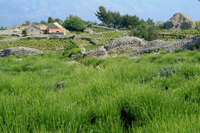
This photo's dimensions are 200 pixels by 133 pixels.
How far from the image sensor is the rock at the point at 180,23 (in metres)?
50.5

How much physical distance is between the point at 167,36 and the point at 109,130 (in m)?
46.4

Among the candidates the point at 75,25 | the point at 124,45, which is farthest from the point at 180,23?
Answer: the point at 75,25

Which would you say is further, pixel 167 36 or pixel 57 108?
pixel 167 36

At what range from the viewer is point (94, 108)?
8.48 feet

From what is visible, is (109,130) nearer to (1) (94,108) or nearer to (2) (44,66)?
(1) (94,108)

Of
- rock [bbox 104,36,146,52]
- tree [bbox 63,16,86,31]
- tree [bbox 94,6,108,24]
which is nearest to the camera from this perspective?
rock [bbox 104,36,146,52]

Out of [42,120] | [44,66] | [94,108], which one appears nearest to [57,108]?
[42,120]

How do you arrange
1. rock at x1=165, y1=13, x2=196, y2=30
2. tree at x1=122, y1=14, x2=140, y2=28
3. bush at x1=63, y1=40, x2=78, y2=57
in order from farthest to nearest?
tree at x1=122, y1=14, x2=140, y2=28, rock at x1=165, y1=13, x2=196, y2=30, bush at x1=63, y1=40, x2=78, y2=57

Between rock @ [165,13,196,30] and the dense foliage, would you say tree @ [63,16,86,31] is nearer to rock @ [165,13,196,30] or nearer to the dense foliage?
the dense foliage

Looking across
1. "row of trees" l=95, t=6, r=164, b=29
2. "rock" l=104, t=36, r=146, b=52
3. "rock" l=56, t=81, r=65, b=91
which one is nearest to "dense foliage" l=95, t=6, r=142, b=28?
"row of trees" l=95, t=6, r=164, b=29

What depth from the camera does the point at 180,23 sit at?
5250cm

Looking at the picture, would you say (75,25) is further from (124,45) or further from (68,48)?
(124,45)

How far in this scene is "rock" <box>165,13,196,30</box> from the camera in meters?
50.5

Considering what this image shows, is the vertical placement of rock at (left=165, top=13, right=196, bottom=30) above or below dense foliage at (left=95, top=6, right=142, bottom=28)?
below
